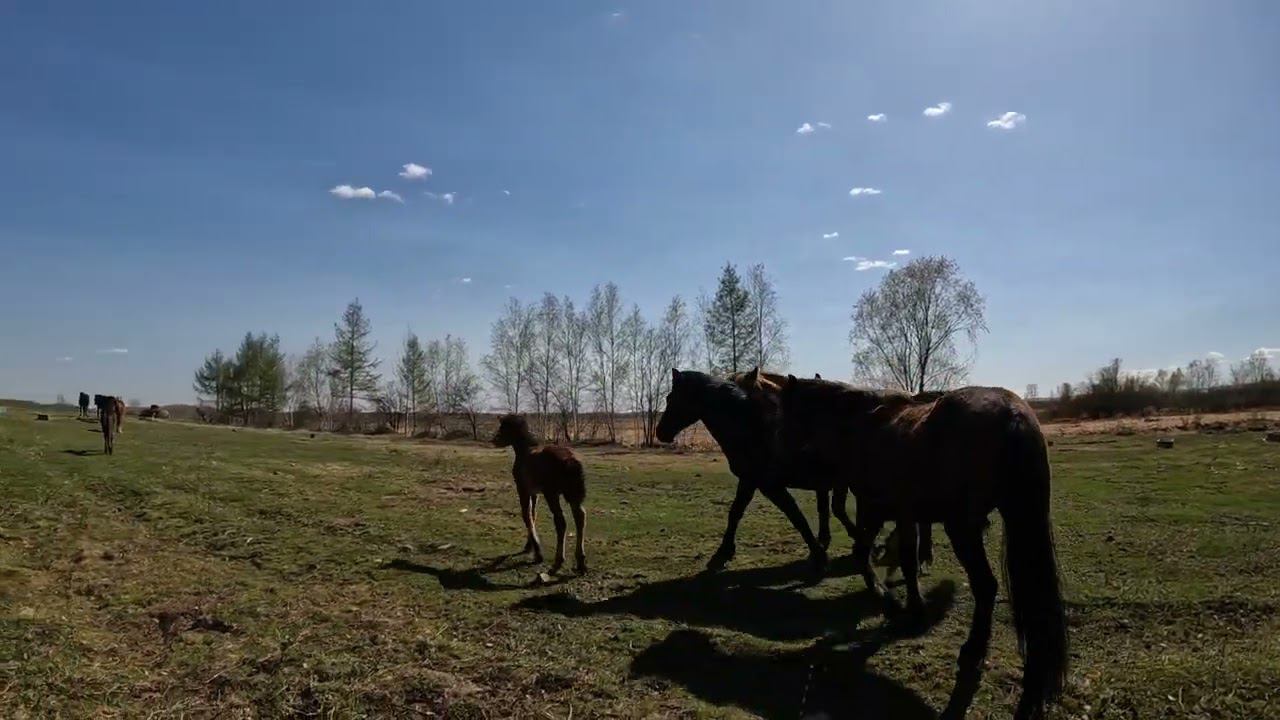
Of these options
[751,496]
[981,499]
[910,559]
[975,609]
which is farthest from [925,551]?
[981,499]

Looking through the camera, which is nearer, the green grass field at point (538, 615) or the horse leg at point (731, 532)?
the green grass field at point (538, 615)

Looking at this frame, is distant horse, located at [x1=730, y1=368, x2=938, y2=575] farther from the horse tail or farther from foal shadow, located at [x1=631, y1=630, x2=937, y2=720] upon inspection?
the horse tail

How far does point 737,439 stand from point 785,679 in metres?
4.22

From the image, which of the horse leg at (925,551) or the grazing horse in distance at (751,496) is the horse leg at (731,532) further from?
the horse leg at (925,551)

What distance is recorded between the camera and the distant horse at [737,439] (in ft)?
29.4

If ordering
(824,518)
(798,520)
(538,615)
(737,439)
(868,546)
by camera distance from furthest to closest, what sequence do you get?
(824,518) → (737,439) → (798,520) → (868,546) → (538,615)

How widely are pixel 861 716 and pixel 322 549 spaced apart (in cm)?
769

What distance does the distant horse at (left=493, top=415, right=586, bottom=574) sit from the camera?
28.8 ft

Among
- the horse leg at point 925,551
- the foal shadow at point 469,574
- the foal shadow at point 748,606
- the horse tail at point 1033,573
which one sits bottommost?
the foal shadow at point 748,606

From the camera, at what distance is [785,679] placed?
17.1 feet

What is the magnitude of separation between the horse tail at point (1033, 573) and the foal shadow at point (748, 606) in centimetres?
179

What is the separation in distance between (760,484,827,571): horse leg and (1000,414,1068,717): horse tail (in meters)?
3.67

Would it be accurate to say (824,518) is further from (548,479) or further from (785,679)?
(785,679)

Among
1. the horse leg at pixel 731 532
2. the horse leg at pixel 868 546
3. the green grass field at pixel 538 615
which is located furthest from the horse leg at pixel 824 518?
the horse leg at pixel 868 546
